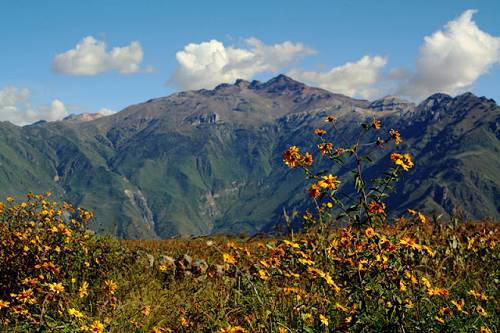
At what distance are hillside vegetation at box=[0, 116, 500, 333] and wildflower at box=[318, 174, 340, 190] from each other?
12mm

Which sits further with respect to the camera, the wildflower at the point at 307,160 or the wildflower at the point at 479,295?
the wildflower at the point at 479,295

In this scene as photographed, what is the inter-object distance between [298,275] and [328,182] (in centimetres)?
147

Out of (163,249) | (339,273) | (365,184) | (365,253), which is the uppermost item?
(365,184)

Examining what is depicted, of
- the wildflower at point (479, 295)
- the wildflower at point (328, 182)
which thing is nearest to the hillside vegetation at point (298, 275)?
the wildflower at point (328, 182)

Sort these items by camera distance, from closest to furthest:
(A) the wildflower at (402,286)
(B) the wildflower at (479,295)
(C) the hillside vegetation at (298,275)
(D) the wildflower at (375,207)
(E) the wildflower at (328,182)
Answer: (E) the wildflower at (328,182) < (D) the wildflower at (375,207) < (A) the wildflower at (402,286) < (C) the hillside vegetation at (298,275) < (B) the wildflower at (479,295)

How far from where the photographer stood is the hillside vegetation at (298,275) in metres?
5.19

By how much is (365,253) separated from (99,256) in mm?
7190

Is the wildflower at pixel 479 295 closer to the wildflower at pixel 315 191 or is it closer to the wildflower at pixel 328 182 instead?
the wildflower at pixel 328 182

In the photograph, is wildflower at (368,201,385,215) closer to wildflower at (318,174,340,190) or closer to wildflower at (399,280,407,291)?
wildflower at (318,174,340,190)

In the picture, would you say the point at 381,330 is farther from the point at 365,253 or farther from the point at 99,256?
the point at 99,256

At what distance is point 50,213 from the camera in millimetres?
9625

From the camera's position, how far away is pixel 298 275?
19.2 ft

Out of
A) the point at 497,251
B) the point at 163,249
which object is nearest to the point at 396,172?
the point at 497,251

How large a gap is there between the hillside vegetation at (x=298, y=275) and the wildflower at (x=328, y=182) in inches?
0.5
